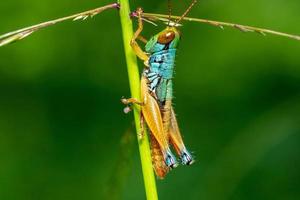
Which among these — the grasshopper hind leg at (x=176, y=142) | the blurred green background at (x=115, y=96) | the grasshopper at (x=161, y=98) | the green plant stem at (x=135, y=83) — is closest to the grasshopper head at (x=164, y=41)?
the grasshopper at (x=161, y=98)

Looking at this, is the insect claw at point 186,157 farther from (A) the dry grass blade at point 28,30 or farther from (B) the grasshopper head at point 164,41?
(A) the dry grass blade at point 28,30

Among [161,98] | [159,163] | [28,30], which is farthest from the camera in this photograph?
[161,98]

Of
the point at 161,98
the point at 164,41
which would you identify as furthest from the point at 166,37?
the point at 161,98

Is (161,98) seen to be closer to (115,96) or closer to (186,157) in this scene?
(186,157)

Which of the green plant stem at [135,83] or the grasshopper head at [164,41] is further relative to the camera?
the grasshopper head at [164,41]

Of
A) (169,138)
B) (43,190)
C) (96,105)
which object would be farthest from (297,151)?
(169,138)

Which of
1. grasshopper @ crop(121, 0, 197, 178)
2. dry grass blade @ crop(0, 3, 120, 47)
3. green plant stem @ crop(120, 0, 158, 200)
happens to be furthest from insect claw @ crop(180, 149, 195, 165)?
dry grass blade @ crop(0, 3, 120, 47)

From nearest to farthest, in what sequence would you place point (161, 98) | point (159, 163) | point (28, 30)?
point (28, 30) → point (159, 163) → point (161, 98)
